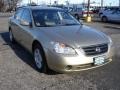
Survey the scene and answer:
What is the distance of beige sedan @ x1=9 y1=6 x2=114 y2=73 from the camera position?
5.45 m

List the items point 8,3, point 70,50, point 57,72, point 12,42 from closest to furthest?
1. point 70,50
2. point 57,72
3. point 12,42
4. point 8,3

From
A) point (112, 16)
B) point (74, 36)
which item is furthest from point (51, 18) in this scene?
point (112, 16)

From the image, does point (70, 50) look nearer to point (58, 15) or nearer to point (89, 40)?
point (89, 40)

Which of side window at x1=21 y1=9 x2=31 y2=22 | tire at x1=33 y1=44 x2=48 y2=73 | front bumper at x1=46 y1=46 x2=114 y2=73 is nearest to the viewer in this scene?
front bumper at x1=46 y1=46 x2=114 y2=73

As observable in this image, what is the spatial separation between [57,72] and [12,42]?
450cm

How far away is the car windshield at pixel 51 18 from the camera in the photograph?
693 cm

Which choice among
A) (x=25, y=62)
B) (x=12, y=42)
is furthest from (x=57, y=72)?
(x=12, y=42)

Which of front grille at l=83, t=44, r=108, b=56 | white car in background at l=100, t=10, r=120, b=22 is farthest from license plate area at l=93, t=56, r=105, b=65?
white car in background at l=100, t=10, r=120, b=22

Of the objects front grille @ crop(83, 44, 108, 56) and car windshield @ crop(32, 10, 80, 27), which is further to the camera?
car windshield @ crop(32, 10, 80, 27)

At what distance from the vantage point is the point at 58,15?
24.1 feet

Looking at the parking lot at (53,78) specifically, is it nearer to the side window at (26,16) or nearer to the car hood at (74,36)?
the car hood at (74,36)

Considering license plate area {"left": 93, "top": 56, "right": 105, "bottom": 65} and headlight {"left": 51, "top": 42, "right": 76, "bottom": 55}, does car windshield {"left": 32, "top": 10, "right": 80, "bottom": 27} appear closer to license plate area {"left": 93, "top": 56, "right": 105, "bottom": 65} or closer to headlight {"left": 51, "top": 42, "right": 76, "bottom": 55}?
headlight {"left": 51, "top": 42, "right": 76, "bottom": 55}

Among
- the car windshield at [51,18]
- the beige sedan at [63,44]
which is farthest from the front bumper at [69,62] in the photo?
the car windshield at [51,18]

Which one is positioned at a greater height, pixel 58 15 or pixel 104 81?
pixel 58 15
